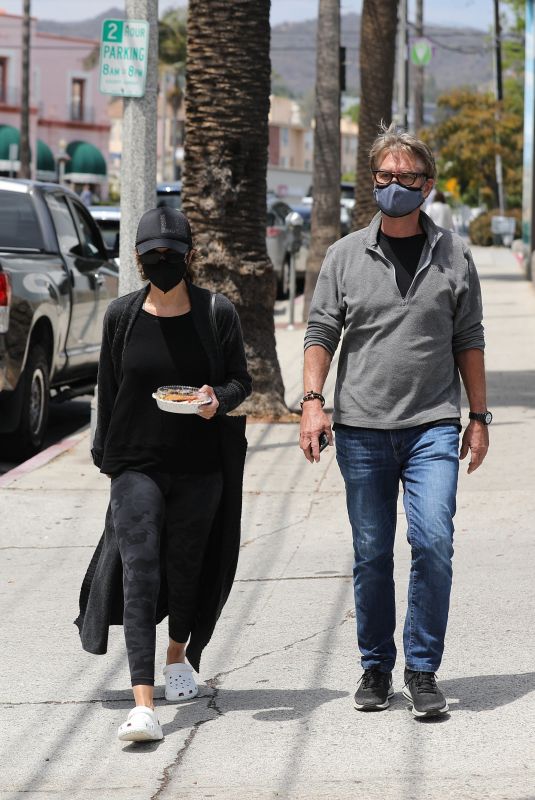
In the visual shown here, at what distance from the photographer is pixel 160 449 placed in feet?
17.6

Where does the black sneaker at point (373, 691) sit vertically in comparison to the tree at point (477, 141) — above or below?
below

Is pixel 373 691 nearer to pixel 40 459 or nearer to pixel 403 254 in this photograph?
A: pixel 403 254

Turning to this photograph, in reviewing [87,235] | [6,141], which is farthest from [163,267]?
[6,141]

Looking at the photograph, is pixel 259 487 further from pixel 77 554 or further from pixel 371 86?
pixel 371 86

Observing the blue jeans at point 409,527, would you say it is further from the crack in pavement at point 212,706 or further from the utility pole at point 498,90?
the utility pole at point 498,90

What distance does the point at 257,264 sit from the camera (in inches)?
480

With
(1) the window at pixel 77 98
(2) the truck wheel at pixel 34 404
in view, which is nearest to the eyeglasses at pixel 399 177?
(2) the truck wheel at pixel 34 404

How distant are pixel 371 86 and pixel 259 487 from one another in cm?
1641

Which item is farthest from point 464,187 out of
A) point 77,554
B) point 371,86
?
point 77,554

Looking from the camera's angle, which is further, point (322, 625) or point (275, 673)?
point (322, 625)

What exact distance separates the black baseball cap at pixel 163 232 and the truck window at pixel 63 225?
23.9ft

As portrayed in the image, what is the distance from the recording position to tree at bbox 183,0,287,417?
12023 mm

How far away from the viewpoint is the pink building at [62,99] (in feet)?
257

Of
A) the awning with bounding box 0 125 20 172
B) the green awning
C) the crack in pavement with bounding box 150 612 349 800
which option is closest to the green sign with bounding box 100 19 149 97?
the crack in pavement with bounding box 150 612 349 800
